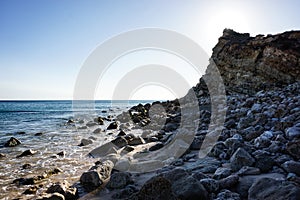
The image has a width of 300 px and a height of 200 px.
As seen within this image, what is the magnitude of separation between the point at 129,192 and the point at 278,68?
17281mm

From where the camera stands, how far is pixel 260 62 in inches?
758

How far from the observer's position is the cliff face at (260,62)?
55.7ft

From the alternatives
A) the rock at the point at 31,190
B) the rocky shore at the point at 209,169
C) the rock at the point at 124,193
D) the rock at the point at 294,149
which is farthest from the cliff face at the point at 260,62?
the rock at the point at 31,190

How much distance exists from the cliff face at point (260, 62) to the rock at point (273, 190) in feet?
52.4

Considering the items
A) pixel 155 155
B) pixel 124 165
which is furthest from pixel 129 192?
pixel 155 155

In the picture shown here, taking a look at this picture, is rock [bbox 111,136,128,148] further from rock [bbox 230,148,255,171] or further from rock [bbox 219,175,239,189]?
rock [bbox 219,175,239,189]

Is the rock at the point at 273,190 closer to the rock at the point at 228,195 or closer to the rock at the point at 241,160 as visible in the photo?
the rock at the point at 228,195

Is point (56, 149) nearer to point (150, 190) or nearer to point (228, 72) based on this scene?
point (150, 190)

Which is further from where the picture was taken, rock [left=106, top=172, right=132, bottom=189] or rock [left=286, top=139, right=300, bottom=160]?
rock [left=106, top=172, right=132, bottom=189]

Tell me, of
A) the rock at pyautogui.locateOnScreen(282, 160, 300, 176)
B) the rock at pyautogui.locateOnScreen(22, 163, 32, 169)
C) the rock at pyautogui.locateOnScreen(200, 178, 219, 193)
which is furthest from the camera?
the rock at pyautogui.locateOnScreen(22, 163, 32, 169)

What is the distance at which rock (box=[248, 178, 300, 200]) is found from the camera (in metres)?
2.66

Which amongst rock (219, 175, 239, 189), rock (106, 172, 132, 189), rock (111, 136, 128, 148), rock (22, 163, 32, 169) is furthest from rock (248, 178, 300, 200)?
rock (111, 136, 128, 148)

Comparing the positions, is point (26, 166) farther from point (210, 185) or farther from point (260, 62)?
point (260, 62)

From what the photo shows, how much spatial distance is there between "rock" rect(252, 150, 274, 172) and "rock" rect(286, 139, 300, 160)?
37 cm
